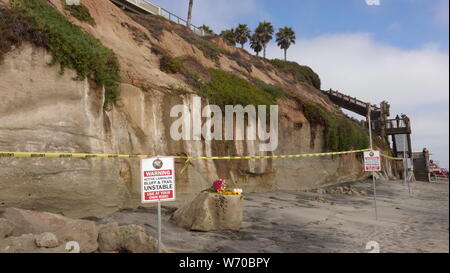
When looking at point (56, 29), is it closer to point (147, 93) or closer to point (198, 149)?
point (147, 93)

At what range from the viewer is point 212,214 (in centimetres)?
838

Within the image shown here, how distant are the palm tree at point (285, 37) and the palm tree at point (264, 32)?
2.21m

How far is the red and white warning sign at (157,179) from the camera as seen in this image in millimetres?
5945

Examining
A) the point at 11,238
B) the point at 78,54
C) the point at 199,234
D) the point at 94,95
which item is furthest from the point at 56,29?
the point at 199,234

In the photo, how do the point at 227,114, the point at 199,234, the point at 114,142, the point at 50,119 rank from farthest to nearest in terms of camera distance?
1. the point at 227,114
2. the point at 114,142
3. the point at 50,119
4. the point at 199,234

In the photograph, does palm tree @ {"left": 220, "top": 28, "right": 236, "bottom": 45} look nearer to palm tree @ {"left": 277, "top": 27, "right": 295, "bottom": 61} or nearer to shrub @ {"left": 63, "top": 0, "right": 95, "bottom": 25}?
palm tree @ {"left": 277, "top": 27, "right": 295, "bottom": 61}

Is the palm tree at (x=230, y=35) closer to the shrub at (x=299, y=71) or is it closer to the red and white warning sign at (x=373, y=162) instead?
the shrub at (x=299, y=71)

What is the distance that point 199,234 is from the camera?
785 centimetres

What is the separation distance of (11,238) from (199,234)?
369cm

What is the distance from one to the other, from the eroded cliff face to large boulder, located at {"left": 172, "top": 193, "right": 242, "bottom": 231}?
2.48 meters

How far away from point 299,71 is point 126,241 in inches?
1686

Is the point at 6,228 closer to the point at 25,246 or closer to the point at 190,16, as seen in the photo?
the point at 25,246

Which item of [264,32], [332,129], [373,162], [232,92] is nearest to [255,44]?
[264,32]
